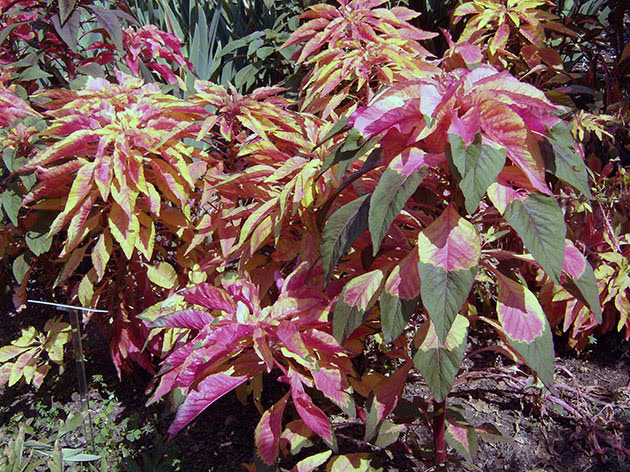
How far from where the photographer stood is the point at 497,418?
1.66 metres

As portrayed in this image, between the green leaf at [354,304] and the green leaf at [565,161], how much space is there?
0.36 meters

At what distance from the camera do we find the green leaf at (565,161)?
3.16ft

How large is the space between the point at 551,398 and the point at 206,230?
1.03 m

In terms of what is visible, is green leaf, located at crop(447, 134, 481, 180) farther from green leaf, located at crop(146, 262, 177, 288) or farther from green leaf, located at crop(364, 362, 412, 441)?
green leaf, located at crop(146, 262, 177, 288)

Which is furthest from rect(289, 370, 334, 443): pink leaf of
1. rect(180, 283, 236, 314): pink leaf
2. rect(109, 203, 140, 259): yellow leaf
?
rect(109, 203, 140, 259): yellow leaf

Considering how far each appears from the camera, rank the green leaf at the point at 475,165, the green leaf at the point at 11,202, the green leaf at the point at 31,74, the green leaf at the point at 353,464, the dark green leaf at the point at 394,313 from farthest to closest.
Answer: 1. the green leaf at the point at 31,74
2. the green leaf at the point at 11,202
3. the green leaf at the point at 353,464
4. the dark green leaf at the point at 394,313
5. the green leaf at the point at 475,165

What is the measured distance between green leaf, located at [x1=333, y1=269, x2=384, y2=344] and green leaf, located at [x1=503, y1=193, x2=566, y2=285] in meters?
0.27

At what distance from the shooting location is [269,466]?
46.9 inches

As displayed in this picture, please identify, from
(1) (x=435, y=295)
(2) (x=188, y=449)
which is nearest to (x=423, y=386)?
(2) (x=188, y=449)

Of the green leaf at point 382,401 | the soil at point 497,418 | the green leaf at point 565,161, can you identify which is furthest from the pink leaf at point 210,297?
the green leaf at point 565,161

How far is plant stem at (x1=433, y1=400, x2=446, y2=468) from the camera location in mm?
1247

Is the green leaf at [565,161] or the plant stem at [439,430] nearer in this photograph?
the green leaf at [565,161]

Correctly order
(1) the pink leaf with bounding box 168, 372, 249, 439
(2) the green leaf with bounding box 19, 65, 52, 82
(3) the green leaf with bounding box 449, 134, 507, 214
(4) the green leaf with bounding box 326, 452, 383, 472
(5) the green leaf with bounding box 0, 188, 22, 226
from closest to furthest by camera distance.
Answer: (3) the green leaf with bounding box 449, 134, 507, 214 < (1) the pink leaf with bounding box 168, 372, 249, 439 < (4) the green leaf with bounding box 326, 452, 383, 472 < (5) the green leaf with bounding box 0, 188, 22, 226 < (2) the green leaf with bounding box 19, 65, 52, 82

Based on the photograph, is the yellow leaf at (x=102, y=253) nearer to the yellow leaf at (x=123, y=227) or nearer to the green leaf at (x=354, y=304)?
the yellow leaf at (x=123, y=227)
